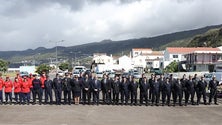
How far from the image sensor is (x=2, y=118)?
1772cm

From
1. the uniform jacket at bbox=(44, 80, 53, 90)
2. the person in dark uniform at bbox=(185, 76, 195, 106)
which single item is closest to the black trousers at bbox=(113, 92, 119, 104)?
the uniform jacket at bbox=(44, 80, 53, 90)

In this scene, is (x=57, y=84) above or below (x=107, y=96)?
above

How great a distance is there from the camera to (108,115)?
18.8 m

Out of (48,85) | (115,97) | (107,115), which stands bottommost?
(107,115)

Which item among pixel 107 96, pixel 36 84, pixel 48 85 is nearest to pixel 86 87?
pixel 107 96

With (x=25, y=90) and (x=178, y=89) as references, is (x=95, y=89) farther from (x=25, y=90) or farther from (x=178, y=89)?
(x=178, y=89)

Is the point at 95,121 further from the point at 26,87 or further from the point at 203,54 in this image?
the point at 203,54

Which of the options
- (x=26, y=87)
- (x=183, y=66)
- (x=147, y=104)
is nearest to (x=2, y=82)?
(x=26, y=87)

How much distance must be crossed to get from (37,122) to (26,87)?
7906 mm

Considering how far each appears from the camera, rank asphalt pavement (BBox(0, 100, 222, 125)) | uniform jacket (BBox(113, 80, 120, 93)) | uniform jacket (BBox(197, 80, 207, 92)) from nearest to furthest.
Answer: asphalt pavement (BBox(0, 100, 222, 125)) → uniform jacket (BBox(113, 80, 120, 93)) → uniform jacket (BBox(197, 80, 207, 92))

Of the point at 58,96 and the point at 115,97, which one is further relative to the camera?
the point at 115,97

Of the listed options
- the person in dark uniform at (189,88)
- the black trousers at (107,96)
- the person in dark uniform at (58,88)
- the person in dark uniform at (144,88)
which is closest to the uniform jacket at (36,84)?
the person in dark uniform at (58,88)

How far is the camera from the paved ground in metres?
16.7

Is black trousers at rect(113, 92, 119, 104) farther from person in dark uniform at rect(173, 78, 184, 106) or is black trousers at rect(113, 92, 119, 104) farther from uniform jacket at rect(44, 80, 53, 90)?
uniform jacket at rect(44, 80, 53, 90)
